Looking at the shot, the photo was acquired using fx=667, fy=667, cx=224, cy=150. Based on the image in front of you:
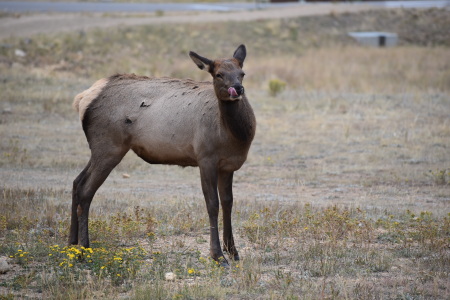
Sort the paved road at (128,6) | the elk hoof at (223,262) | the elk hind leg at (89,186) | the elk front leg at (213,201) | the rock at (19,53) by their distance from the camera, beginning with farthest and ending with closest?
the paved road at (128,6) < the rock at (19,53) < the elk hind leg at (89,186) < the elk front leg at (213,201) < the elk hoof at (223,262)

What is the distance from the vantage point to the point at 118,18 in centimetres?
3700

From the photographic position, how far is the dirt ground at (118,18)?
32.2 metres

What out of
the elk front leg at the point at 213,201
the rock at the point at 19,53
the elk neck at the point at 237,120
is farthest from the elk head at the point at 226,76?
the rock at the point at 19,53

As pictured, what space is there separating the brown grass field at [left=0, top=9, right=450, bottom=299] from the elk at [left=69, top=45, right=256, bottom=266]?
2.19 feet

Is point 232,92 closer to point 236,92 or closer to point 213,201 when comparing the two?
point 236,92

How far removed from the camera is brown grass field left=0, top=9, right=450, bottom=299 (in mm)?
7652

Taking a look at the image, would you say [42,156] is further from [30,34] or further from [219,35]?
[219,35]

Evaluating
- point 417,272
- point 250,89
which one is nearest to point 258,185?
point 417,272

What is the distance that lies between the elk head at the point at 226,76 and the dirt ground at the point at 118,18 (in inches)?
927

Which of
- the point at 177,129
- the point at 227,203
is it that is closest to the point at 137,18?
the point at 177,129

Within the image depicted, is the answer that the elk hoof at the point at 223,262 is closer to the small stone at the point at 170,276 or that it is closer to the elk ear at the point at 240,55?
the small stone at the point at 170,276

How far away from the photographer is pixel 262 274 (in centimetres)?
801

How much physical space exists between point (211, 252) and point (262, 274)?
0.76 metres

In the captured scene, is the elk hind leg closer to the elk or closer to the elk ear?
the elk
